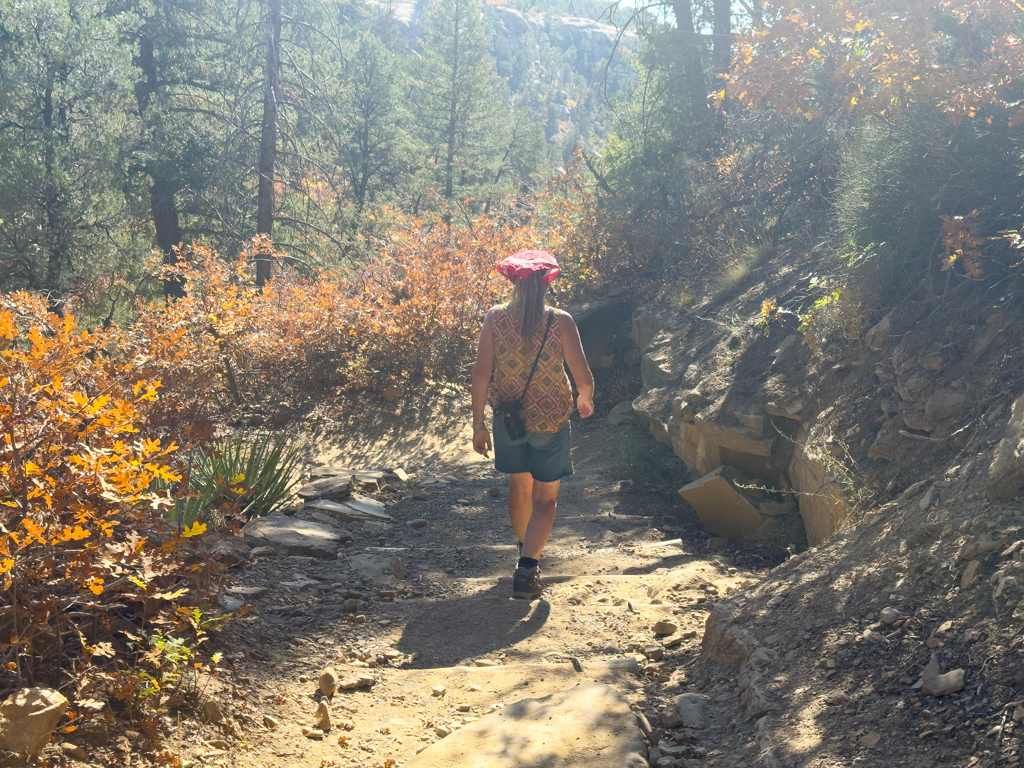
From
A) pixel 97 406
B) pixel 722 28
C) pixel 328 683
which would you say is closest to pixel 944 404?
pixel 328 683

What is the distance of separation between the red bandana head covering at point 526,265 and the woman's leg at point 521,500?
107cm

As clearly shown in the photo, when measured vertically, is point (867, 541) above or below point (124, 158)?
below

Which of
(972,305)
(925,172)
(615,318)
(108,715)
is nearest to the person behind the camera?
(108,715)

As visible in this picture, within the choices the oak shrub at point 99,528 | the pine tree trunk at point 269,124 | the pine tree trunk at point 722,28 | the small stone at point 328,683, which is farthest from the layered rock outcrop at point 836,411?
the pine tree trunk at point 269,124

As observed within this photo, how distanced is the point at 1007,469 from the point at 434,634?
2346 mm

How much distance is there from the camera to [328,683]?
282cm

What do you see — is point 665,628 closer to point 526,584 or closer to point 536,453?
point 526,584

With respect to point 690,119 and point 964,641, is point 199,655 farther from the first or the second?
point 690,119

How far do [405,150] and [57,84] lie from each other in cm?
1359

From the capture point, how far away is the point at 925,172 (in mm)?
4996

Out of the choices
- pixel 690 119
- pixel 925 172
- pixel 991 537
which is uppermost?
pixel 690 119

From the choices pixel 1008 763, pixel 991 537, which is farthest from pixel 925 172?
pixel 1008 763

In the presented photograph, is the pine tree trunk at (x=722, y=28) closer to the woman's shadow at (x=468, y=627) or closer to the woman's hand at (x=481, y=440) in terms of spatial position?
the woman's hand at (x=481, y=440)

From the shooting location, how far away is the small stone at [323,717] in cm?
258
